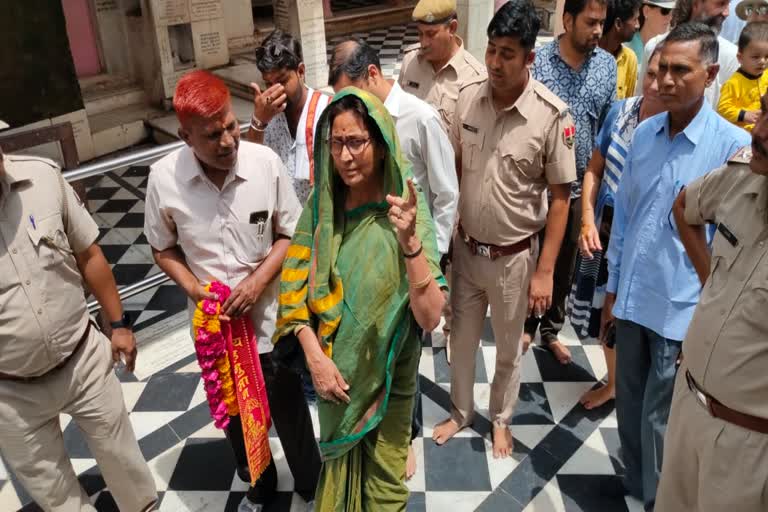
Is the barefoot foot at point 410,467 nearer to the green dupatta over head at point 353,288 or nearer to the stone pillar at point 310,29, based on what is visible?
the green dupatta over head at point 353,288

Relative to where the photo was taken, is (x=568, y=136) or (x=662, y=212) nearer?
(x=662, y=212)

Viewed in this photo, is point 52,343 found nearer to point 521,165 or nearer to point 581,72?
point 521,165

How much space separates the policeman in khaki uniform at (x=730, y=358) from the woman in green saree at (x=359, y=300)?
821 mm

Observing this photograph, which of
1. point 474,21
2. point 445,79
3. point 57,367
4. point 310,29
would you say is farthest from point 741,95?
point 310,29

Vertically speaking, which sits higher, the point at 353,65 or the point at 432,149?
the point at 353,65

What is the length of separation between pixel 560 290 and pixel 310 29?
493 centimetres


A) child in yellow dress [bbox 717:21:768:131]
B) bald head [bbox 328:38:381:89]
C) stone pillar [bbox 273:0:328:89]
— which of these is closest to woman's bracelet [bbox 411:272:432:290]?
bald head [bbox 328:38:381:89]

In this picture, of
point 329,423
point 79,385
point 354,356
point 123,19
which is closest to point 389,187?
point 354,356

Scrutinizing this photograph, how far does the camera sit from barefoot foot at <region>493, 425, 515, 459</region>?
3.07 meters

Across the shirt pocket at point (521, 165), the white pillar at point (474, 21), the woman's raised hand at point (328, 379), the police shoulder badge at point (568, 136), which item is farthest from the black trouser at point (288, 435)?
the white pillar at point (474, 21)

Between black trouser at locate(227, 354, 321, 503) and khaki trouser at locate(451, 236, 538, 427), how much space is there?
808mm

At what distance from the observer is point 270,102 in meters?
2.88

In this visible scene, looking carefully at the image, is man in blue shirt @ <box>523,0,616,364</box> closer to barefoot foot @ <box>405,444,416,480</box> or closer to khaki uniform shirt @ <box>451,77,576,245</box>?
khaki uniform shirt @ <box>451,77,576,245</box>

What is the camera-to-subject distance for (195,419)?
3.36 metres
